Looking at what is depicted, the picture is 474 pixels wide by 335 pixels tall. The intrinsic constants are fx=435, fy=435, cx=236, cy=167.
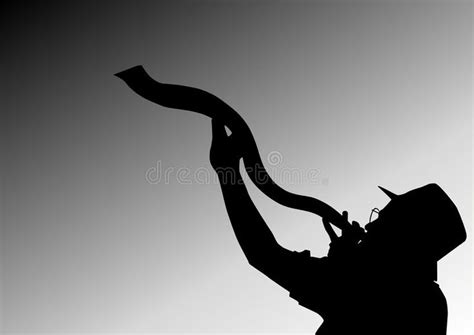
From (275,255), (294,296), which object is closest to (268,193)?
(275,255)

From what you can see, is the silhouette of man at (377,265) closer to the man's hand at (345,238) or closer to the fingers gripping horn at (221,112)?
the man's hand at (345,238)

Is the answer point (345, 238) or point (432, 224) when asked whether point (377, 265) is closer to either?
point (345, 238)

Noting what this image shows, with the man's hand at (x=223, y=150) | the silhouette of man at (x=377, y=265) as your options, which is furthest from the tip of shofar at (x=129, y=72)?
the silhouette of man at (x=377, y=265)

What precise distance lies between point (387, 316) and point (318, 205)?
1192mm

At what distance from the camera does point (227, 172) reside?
4141mm

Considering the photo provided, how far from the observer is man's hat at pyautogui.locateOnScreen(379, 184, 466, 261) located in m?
→ 3.76

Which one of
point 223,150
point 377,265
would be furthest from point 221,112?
point 377,265

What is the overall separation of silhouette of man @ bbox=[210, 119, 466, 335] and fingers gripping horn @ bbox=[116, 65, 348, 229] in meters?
0.47

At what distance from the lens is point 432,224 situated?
3771 millimetres

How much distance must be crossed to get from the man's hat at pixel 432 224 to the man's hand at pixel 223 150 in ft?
5.18

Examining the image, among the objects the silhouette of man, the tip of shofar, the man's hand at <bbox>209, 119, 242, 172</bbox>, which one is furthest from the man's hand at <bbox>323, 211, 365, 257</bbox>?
the tip of shofar

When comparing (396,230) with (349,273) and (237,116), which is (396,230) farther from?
(237,116)

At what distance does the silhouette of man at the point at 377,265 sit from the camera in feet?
11.7

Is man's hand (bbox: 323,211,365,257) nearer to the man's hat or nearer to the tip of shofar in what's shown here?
the man's hat
